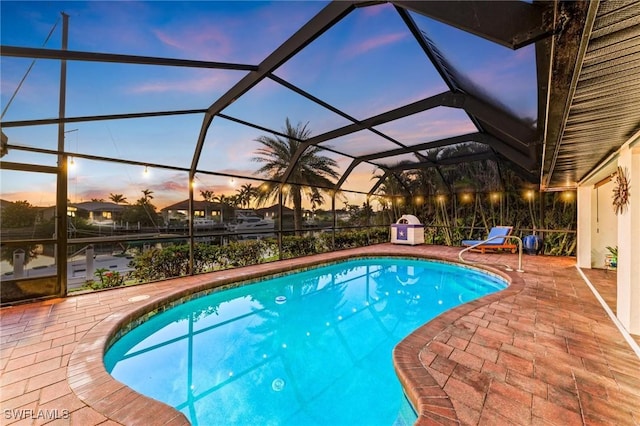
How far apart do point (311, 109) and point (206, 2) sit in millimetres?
2913

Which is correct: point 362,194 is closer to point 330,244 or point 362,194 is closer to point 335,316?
point 330,244

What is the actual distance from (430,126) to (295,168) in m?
4.96

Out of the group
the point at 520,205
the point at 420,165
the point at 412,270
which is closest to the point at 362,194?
the point at 420,165

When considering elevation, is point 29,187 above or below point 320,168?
below

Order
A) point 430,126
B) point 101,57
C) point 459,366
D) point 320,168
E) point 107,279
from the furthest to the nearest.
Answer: point 320,168 < point 430,126 < point 107,279 < point 101,57 < point 459,366

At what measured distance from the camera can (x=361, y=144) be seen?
7.82 m

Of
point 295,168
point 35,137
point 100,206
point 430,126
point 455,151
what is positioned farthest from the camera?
point 295,168

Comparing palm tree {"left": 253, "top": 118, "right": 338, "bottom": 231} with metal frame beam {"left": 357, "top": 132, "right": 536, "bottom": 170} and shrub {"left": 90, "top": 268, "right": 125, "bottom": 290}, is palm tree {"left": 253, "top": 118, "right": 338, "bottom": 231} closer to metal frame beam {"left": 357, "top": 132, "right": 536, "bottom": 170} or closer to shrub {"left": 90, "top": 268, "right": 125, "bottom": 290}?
metal frame beam {"left": 357, "top": 132, "right": 536, "bottom": 170}

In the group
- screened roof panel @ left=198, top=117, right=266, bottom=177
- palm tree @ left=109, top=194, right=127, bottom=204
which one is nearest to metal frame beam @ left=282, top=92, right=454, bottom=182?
screened roof panel @ left=198, top=117, right=266, bottom=177

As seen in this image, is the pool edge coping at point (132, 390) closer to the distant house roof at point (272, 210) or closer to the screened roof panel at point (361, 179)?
the distant house roof at point (272, 210)

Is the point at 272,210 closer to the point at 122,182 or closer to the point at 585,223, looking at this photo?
the point at 122,182

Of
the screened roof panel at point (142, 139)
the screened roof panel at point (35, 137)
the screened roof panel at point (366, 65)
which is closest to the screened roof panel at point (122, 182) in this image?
the screened roof panel at point (142, 139)

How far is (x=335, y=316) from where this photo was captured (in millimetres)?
5008

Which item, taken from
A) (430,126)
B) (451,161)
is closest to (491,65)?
(430,126)
